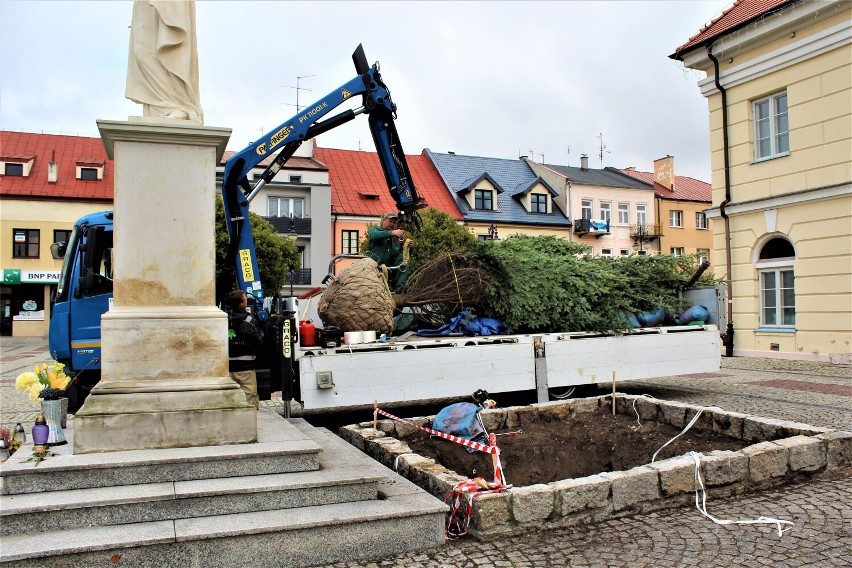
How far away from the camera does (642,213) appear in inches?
1703

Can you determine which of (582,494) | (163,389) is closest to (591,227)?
(582,494)

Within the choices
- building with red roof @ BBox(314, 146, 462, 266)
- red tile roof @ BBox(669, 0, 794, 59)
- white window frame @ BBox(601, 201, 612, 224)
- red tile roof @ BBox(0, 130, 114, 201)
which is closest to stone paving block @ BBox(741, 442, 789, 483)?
red tile roof @ BBox(669, 0, 794, 59)

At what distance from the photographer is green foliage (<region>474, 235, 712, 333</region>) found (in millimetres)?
9203

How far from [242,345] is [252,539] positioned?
4535mm

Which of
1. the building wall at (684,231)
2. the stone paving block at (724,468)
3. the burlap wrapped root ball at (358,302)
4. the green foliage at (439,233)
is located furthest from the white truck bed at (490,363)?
the building wall at (684,231)

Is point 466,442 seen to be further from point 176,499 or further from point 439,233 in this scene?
point 439,233

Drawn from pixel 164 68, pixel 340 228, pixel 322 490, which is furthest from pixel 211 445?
pixel 340 228

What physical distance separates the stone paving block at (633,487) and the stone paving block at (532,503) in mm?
531

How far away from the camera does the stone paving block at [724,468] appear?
5.21 meters

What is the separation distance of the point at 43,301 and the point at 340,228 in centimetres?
1496

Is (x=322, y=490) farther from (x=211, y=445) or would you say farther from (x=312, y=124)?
(x=312, y=124)

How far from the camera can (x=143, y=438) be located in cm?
465

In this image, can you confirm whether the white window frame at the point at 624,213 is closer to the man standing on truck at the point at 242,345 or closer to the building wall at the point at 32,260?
the building wall at the point at 32,260

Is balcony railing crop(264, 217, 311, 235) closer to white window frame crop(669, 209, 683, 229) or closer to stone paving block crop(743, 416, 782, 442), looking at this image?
white window frame crop(669, 209, 683, 229)
